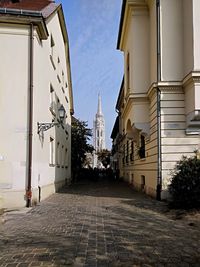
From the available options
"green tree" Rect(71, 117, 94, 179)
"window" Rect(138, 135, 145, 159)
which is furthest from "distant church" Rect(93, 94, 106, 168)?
"window" Rect(138, 135, 145, 159)

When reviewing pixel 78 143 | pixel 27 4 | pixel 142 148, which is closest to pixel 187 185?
pixel 142 148

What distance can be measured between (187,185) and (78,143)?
27700 millimetres

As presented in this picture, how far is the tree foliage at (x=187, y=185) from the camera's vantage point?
12273mm

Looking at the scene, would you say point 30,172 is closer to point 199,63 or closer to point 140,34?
point 199,63

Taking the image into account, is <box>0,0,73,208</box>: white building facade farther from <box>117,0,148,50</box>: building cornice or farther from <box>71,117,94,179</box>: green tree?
<box>71,117,94,179</box>: green tree

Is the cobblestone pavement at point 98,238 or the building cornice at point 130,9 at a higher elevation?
the building cornice at point 130,9

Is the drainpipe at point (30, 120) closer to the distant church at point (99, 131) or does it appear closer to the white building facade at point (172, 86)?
the white building facade at point (172, 86)

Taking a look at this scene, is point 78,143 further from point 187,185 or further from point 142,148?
point 187,185

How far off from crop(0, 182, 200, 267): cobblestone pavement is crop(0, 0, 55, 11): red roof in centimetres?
892

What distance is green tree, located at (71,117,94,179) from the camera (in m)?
39.1

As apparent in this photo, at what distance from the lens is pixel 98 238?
814cm

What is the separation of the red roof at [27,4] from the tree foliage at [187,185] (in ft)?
30.3

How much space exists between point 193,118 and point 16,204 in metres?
7.08

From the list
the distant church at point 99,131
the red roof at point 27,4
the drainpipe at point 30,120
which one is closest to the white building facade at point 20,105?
the drainpipe at point 30,120
